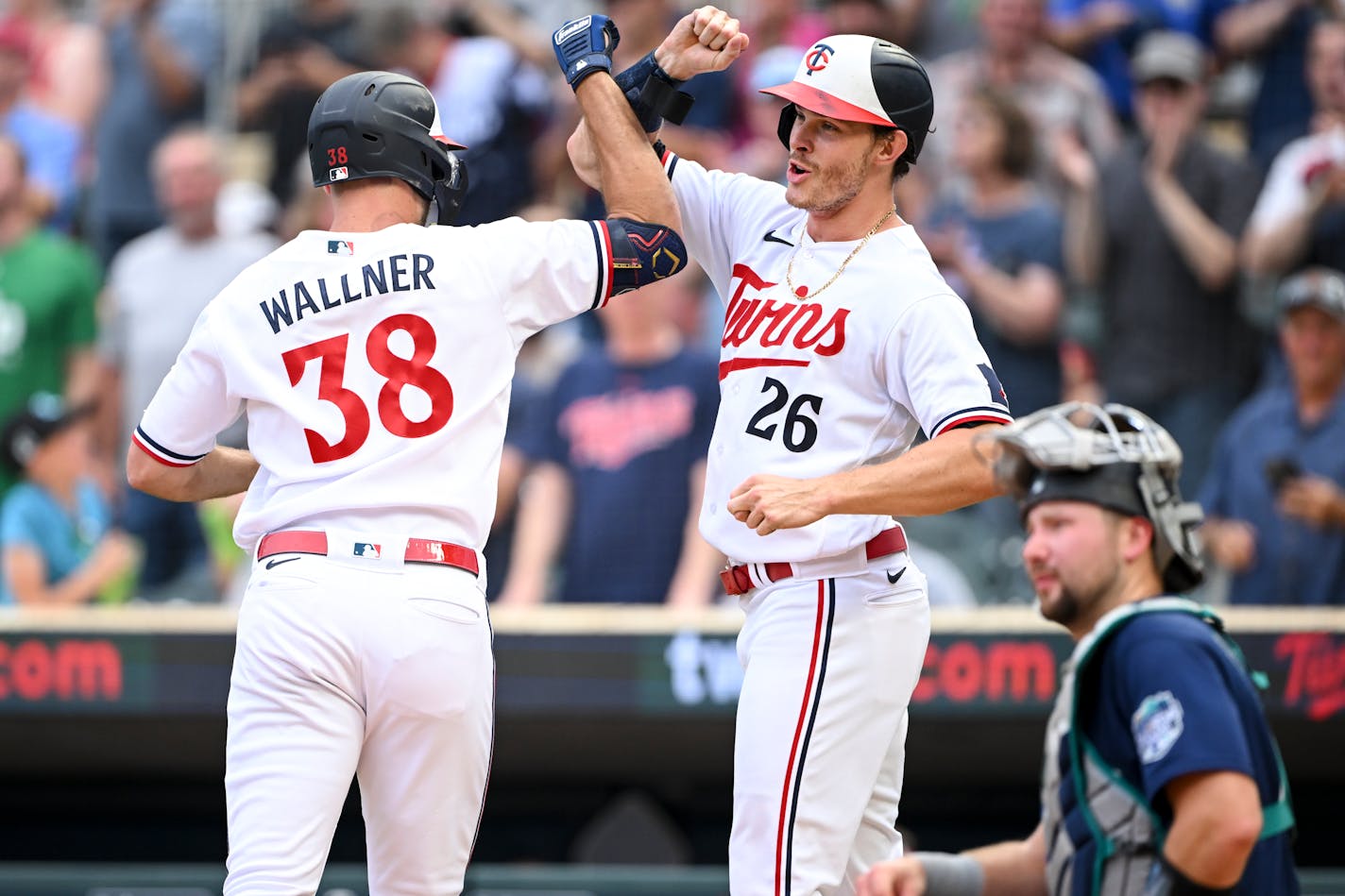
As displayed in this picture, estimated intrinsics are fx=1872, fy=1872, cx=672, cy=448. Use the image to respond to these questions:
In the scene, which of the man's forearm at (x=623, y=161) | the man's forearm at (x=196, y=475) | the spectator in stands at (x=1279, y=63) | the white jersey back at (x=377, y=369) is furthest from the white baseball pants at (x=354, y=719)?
the spectator in stands at (x=1279, y=63)

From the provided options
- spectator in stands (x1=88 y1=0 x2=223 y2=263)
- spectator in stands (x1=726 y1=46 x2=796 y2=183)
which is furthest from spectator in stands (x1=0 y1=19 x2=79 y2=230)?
spectator in stands (x1=726 y1=46 x2=796 y2=183)

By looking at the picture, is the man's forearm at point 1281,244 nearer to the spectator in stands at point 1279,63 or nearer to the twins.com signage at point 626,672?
the spectator in stands at point 1279,63

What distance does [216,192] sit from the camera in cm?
784

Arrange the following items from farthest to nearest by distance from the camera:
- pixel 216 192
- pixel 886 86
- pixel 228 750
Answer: pixel 216 192, pixel 886 86, pixel 228 750

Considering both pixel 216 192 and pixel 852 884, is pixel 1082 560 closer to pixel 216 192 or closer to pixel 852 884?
pixel 852 884

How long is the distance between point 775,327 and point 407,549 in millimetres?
897

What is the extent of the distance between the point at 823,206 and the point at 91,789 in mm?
4488

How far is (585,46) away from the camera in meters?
4.07

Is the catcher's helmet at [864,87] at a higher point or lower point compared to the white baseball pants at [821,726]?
higher

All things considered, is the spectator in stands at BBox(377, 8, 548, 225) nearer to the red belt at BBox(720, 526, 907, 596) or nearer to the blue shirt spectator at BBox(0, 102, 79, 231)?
the blue shirt spectator at BBox(0, 102, 79, 231)

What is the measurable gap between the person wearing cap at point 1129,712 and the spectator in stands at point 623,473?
347 cm

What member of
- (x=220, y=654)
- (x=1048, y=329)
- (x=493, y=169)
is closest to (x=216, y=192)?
Result: (x=493, y=169)

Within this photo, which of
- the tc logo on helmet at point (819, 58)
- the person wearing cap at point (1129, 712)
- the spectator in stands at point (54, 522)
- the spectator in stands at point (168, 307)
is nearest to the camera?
the person wearing cap at point (1129, 712)

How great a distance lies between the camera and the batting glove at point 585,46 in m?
4.05
